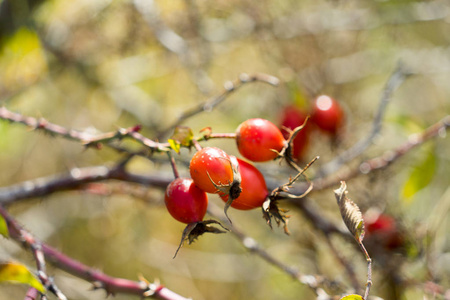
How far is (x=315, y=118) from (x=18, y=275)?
4.84 feet

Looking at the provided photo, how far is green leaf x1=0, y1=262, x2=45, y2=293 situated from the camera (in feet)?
3.52

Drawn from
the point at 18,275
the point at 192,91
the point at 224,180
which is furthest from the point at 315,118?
the point at 192,91

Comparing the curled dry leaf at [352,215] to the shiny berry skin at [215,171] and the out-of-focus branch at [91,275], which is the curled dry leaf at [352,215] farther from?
the out-of-focus branch at [91,275]

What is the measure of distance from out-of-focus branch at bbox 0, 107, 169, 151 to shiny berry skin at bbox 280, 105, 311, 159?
0.92 meters

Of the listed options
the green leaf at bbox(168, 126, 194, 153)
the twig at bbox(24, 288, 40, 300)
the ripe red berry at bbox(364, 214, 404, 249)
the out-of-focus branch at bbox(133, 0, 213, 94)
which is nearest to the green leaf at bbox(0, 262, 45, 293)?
the twig at bbox(24, 288, 40, 300)

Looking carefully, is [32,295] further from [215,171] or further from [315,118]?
[315,118]

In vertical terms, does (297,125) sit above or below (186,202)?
below

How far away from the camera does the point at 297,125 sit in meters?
2.07

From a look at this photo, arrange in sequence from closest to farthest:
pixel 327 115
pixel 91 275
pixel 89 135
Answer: pixel 91 275 < pixel 89 135 < pixel 327 115

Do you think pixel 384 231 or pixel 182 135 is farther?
pixel 384 231

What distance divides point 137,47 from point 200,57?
472 mm

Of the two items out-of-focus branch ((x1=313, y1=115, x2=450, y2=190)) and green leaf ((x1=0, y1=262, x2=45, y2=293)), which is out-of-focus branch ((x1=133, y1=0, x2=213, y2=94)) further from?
green leaf ((x1=0, y1=262, x2=45, y2=293))

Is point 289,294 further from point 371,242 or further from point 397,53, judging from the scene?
point 397,53

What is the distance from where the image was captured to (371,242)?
6.17 ft
